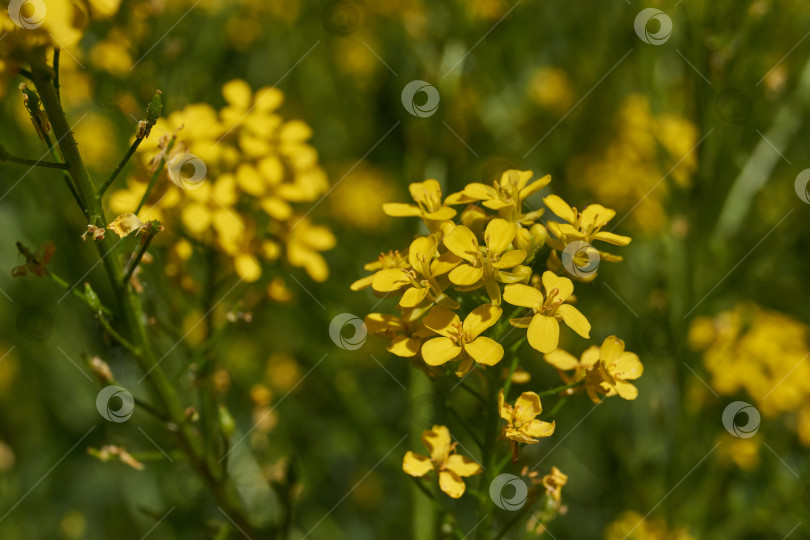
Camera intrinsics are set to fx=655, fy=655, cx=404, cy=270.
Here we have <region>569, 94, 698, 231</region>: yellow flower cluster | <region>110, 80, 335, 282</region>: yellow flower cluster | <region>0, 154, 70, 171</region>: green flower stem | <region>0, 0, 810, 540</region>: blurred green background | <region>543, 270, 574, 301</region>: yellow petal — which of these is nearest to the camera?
<region>0, 154, 70, 171</region>: green flower stem

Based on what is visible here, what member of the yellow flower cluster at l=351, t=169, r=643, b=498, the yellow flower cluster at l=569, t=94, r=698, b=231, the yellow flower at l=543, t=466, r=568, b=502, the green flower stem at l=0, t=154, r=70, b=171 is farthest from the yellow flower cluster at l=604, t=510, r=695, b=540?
the green flower stem at l=0, t=154, r=70, b=171

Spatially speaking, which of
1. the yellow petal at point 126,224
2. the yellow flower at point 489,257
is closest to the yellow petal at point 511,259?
the yellow flower at point 489,257

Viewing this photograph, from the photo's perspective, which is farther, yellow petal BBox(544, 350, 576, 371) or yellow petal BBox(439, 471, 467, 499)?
yellow petal BBox(544, 350, 576, 371)

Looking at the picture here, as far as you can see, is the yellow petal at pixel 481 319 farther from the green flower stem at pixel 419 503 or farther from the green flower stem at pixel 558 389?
the green flower stem at pixel 419 503

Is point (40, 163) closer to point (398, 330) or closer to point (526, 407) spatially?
point (398, 330)

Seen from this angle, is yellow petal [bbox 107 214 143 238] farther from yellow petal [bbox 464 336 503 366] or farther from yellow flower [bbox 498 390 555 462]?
yellow flower [bbox 498 390 555 462]

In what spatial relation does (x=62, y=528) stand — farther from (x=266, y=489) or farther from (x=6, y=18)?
(x=6, y=18)

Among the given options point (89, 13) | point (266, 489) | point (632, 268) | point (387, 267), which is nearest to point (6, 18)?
point (89, 13)

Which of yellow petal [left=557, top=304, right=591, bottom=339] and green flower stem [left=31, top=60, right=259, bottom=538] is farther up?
yellow petal [left=557, top=304, right=591, bottom=339]
